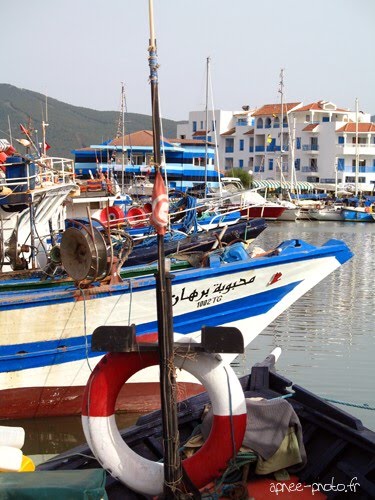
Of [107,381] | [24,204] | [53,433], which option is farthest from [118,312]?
[107,381]

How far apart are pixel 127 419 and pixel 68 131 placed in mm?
105951

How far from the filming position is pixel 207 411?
6508 mm

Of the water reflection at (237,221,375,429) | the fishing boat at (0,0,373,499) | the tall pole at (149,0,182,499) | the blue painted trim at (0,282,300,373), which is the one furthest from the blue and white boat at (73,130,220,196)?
the tall pole at (149,0,182,499)

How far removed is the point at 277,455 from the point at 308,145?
68.7m

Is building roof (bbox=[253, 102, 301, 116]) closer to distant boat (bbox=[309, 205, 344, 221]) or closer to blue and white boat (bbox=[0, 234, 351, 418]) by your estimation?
distant boat (bbox=[309, 205, 344, 221])

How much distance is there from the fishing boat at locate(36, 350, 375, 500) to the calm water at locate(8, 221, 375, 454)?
3.35 meters

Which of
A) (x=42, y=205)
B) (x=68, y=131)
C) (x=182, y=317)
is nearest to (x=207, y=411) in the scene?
(x=182, y=317)

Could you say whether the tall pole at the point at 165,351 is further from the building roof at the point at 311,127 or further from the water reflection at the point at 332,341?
the building roof at the point at 311,127

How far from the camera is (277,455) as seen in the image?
5770mm

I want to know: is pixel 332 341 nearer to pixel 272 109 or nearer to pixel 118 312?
pixel 118 312

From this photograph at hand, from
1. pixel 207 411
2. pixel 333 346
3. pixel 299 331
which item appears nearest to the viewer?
pixel 207 411

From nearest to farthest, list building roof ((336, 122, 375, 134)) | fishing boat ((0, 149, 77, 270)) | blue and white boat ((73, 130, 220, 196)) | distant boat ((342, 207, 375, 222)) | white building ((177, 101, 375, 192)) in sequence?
fishing boat ((0, 149, 77, 270))
distant boat ((342, 207, 375, 222))
blue and white boat ((73, 130, 220, 196))
building roof ((336, 122, 375, 134))
white building ((177, 101, 375, 192))

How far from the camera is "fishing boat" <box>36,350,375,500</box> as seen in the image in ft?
17.9

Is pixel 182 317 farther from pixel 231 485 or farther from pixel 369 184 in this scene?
pixel 369 184
